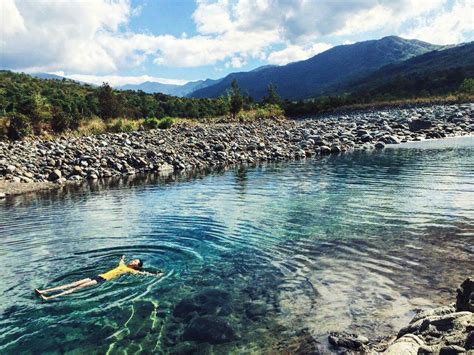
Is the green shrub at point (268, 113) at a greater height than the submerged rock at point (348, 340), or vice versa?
the green shrub at point (268, 113)

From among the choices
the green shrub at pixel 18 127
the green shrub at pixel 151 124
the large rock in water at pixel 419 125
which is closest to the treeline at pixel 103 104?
the green shrub at pixel 151 124

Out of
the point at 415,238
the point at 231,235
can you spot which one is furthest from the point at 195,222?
the point at 415,238

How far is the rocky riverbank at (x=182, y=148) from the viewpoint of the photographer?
32625mm

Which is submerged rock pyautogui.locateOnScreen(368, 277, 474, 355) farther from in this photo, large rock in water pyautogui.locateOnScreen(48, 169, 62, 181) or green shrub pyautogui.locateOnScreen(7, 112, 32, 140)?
green shrub pyautogui.locateOnScreen(7, 112, 32, 140)

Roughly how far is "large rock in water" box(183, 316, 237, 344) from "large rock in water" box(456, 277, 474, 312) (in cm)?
439

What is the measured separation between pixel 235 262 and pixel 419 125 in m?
50.7

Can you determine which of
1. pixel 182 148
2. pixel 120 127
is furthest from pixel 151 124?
pixel 182 148

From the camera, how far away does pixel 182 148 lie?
1618 inches

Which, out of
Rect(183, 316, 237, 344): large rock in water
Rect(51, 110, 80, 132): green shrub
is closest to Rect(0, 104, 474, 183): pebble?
Rect(51, 110, 80, 132): green shrub

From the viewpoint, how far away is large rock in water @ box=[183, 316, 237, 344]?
8.28m

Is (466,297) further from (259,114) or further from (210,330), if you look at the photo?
(259,114)

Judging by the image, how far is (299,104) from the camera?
103 m

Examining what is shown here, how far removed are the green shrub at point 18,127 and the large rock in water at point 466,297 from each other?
144 feet

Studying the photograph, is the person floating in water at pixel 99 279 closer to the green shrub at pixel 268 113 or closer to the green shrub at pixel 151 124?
the green shrub at pixel 151 124
